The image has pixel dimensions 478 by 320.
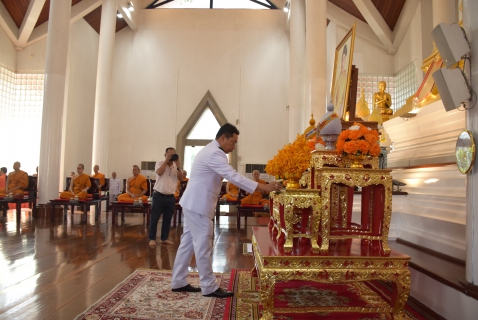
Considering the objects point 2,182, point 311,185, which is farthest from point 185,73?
point 311,185

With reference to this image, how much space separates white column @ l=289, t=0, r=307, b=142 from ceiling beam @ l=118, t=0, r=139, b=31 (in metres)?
5.71

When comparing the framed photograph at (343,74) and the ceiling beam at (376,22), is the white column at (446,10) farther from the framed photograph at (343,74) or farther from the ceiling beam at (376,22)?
the framed photograph at (343,74)

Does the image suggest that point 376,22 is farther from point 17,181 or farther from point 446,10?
point 17,181

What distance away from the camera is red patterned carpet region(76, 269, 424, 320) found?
2.45 meters

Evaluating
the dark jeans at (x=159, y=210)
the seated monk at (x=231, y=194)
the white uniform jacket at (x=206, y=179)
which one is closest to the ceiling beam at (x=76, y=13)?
the seated monk at (x=231, y=194)

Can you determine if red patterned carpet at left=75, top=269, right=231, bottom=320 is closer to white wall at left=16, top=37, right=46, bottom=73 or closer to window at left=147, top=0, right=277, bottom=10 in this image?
white wall at left=16, top=37, right=46, bottom=73

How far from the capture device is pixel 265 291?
7.29 feet

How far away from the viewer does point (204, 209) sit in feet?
9.58

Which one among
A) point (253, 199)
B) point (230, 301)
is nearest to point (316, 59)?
point (253, 199)

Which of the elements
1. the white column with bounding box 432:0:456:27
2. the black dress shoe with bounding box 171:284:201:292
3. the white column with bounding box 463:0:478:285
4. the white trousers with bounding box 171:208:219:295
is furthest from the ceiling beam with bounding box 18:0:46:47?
the white column with bounding box 463:0:478:285

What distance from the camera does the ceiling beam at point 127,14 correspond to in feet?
41.6

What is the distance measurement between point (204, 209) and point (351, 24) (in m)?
10.1

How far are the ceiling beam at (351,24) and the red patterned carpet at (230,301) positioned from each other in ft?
31.7

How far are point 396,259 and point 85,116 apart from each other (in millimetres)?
12832
